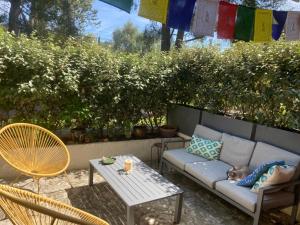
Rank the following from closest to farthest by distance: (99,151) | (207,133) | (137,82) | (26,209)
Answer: (26,209)
(207,133)
(99,151)
(137,82)

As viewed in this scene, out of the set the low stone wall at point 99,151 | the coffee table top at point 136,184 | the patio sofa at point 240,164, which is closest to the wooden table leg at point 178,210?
the coffee table top at point 136,184

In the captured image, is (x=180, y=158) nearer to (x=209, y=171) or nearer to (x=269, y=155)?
(x=209, y=171)

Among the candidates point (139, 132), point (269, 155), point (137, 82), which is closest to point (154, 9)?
point (137, 82)

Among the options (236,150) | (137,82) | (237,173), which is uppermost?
(137,82)

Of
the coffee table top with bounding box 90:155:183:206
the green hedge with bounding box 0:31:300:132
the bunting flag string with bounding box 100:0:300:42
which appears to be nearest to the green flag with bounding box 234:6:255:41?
the bunting flag string with bounding box 100:0:300:42

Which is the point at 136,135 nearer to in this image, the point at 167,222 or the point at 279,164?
the point at 167,222

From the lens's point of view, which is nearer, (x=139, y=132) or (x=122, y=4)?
(x=122, y=4)

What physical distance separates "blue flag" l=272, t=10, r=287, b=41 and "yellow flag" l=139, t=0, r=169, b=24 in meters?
1.93

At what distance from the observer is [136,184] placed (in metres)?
2.90

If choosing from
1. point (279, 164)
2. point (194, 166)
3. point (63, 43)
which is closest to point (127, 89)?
point (63, 43)

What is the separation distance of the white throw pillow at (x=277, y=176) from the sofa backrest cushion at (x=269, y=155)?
0.56 feet

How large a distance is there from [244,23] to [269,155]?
8.43ft

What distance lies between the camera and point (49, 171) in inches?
118

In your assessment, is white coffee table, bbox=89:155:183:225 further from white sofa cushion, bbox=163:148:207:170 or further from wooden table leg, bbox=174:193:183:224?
white sofa cushion, bbox=163:148:207:170
